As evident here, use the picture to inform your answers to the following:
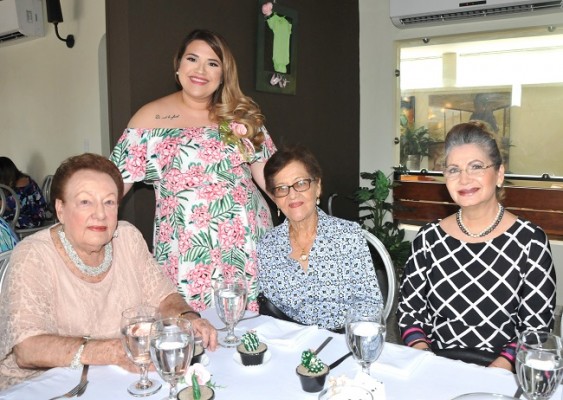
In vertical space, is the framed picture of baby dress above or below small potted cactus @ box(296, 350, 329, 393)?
above

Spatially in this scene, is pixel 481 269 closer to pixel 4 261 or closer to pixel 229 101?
pixel 229 101

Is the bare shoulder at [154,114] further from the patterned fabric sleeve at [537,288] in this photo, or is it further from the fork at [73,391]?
the patterned fabric sleeve at [537,288]

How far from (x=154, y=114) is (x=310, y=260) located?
3.19ft

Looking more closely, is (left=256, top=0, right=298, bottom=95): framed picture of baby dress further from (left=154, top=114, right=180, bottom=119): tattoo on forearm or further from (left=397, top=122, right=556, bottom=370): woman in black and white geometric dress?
(left=397, top=122, right=556, bottom=370): woman in black and white geometric dress

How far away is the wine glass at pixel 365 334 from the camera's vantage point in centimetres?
118

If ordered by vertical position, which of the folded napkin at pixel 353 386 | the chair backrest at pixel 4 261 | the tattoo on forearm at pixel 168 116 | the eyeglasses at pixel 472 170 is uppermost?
the tattoo on forearm at pixel 168 116

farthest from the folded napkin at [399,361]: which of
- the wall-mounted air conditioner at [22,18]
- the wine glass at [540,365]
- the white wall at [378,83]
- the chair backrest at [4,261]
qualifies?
the wall-mounted air conditioner at [22,18]

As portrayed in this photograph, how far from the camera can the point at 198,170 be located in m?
2.28

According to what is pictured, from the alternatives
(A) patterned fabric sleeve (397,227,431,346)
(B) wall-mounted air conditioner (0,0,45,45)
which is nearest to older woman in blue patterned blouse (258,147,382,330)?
(A) patterned fabric sleeve (397,227,431,346)

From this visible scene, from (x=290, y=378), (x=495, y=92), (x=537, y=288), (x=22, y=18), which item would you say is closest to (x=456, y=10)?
(x=495, y=92)

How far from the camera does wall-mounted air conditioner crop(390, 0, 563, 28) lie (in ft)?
14.1

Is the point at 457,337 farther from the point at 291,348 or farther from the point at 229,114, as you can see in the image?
the point at 229,114

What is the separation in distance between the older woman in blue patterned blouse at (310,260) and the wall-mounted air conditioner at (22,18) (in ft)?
15.9

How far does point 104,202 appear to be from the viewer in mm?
1614
